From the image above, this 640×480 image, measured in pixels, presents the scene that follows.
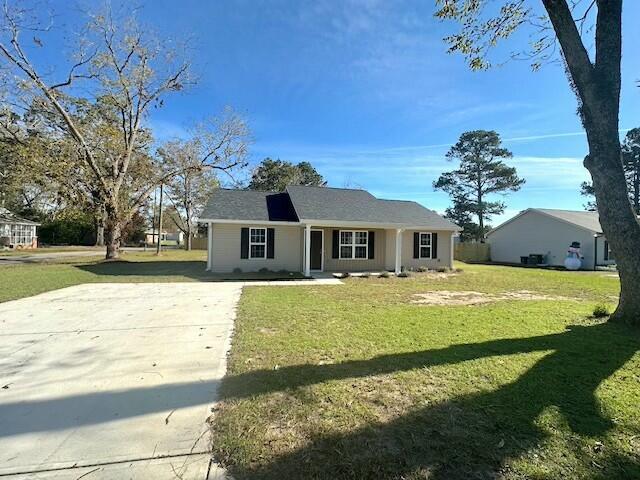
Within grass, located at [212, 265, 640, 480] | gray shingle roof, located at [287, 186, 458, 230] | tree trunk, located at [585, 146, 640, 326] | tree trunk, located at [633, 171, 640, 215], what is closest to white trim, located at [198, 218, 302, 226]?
gray shingle roof, located at [287, 186, 458, 230]

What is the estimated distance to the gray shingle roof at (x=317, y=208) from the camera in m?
15.1

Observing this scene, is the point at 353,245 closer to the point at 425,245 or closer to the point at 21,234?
the point at 425,245

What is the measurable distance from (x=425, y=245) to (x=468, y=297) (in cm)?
841

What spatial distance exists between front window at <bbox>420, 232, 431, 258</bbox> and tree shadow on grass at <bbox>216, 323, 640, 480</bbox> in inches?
521

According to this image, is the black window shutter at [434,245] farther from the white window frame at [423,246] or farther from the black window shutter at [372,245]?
the black window shutter at [372,245]

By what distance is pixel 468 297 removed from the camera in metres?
9.58

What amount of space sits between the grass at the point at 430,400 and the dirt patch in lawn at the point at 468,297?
2247mm

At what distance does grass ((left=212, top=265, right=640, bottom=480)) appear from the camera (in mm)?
2393

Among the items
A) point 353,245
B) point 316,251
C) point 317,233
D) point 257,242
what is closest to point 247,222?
point 257,242

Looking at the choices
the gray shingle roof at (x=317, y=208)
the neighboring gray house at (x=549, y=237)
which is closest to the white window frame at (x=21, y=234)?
the gray shingle roof at (x=317, y=208)

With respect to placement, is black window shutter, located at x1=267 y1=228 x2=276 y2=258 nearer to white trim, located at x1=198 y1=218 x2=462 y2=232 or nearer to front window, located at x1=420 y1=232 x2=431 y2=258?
white trim, located at x1=198 y1=218 x2=462 y2=232

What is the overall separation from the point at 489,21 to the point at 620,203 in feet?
15.1

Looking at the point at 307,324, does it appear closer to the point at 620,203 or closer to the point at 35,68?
the point at 620,203

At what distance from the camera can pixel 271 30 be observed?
11.0m
